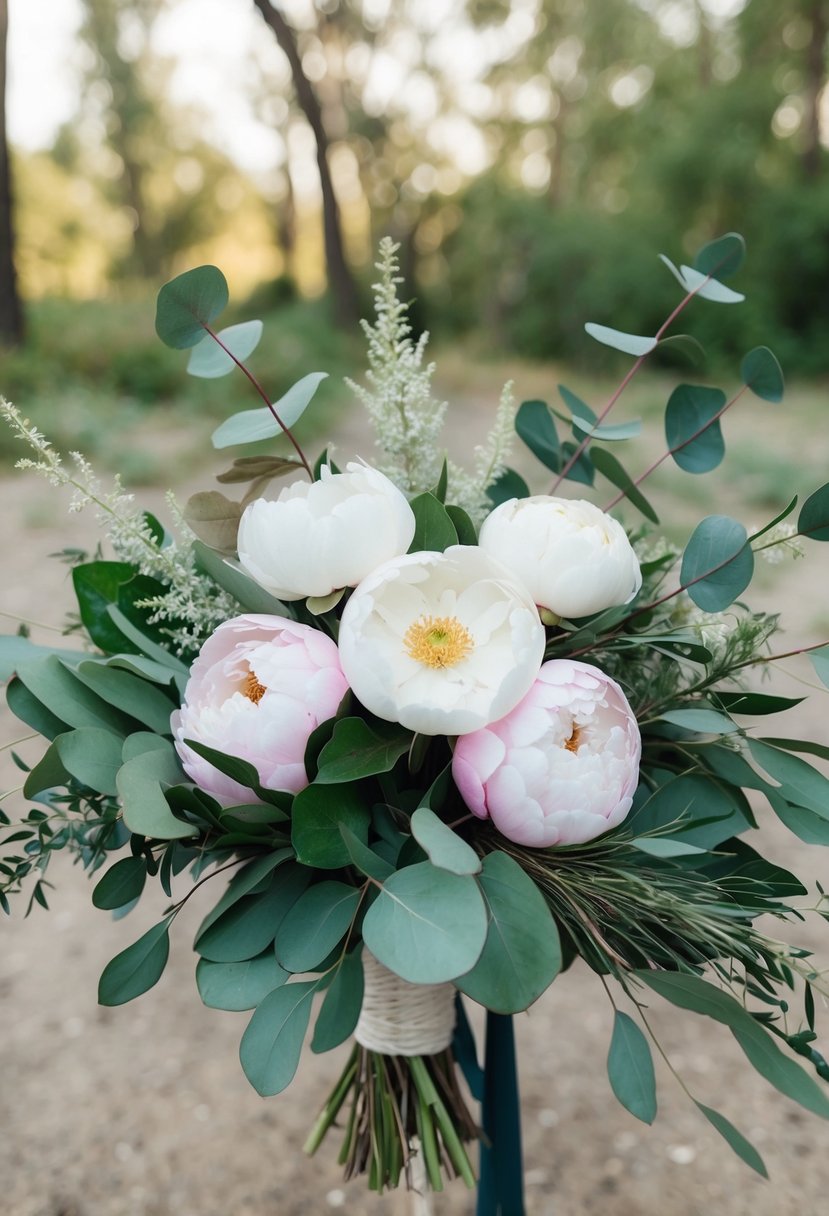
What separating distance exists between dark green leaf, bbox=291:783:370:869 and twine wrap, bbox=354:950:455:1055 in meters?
0.26

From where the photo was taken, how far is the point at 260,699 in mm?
615

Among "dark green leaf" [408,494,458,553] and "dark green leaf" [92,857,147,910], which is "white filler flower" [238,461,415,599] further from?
"dark green leaf" [92,857,147,910]

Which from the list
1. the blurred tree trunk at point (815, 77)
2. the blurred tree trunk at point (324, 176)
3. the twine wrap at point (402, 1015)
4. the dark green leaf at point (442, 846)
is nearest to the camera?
the dark green leaf at point (442, 846)

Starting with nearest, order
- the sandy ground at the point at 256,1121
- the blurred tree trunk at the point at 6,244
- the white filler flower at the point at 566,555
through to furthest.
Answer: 1. the white filler flower at the point at 566,555
2. the sandy ground at the point at 256,1121
3. the blurred tree trunk at the point at 6,244

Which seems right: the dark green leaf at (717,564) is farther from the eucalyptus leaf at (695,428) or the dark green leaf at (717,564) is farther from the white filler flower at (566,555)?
the eucalyptus leaf at (695,428)

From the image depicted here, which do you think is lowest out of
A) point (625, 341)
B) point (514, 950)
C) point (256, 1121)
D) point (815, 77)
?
point (256, 1121)

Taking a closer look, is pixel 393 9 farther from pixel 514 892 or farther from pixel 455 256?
pixel 514 892

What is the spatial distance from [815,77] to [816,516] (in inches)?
471

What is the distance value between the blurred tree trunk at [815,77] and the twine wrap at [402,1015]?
1183 cm

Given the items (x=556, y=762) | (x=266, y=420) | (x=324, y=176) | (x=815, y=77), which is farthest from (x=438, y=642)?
(x=815, y=77)

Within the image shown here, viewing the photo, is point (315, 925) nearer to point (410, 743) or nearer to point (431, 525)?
point (410, 743)

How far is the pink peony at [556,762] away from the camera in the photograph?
0.58 meters

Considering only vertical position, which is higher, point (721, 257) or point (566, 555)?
point (721, 257)

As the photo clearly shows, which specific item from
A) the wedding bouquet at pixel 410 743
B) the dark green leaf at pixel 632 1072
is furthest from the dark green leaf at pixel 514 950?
the dark green leaf at pixel 632 1072
